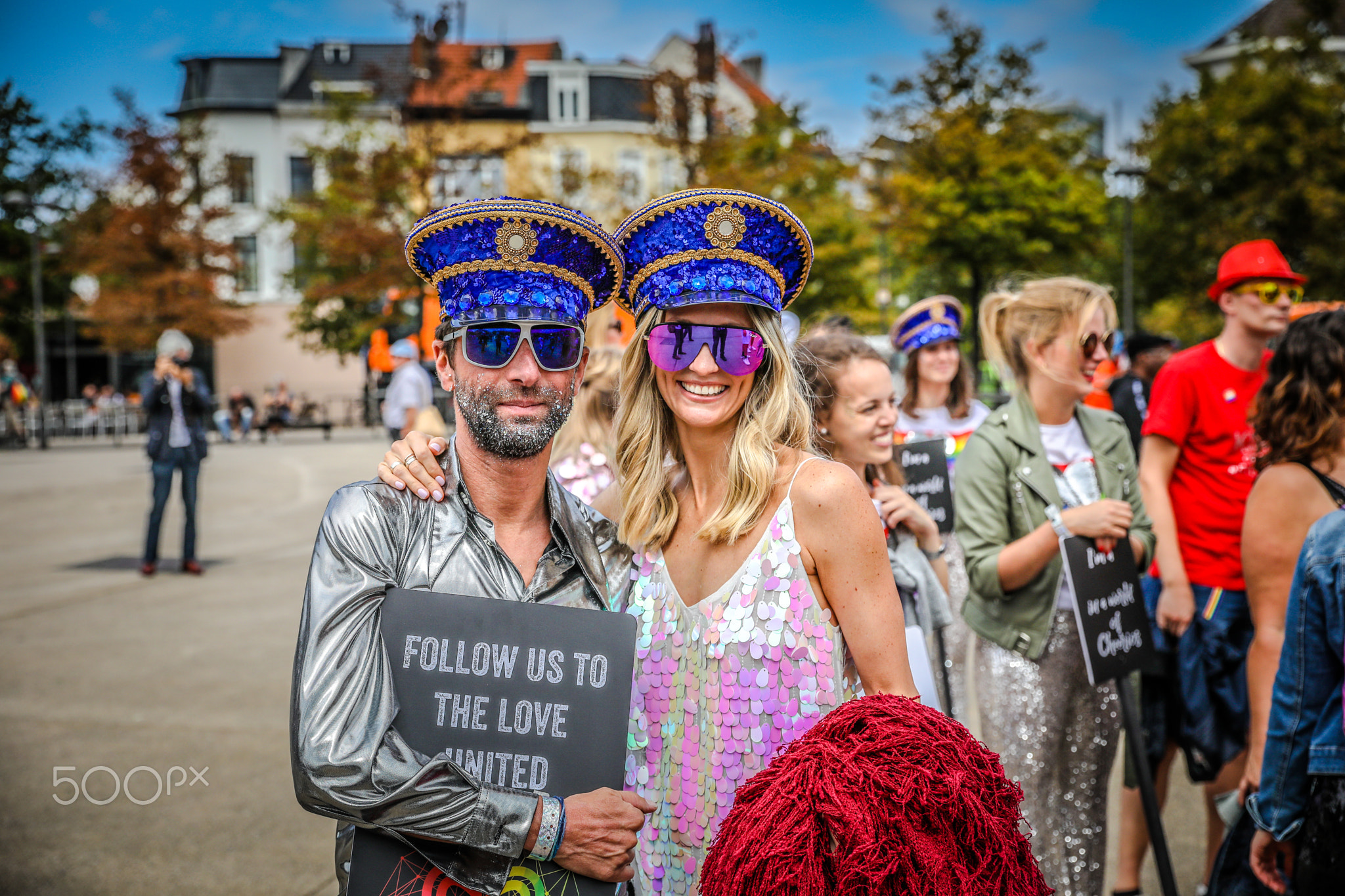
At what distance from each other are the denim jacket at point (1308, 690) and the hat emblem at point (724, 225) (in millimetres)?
1419

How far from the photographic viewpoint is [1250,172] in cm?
2469

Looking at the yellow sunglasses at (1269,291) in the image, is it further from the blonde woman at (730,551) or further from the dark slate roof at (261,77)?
the dark slate roof at (261,77)

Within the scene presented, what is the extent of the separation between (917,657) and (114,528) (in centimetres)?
1225

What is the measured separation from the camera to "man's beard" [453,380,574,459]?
201 cm


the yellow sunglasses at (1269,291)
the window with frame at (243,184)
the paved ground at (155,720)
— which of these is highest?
the window with frame at (243,184)

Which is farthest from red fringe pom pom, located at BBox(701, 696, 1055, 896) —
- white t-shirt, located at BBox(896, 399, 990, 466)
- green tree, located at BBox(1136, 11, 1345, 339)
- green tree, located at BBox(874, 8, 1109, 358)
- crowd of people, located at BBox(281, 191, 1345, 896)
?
green tree, located at BBox(1136, 11, 1345, 339)

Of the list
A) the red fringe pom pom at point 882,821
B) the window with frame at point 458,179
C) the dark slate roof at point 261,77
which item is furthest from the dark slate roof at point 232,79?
the red fringe pom pom at point 882,821

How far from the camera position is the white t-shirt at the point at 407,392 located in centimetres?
1060

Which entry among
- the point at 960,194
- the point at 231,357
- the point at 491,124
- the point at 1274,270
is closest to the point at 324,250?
the point at 491,124

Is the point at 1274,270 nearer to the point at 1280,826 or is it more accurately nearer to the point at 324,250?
the point at 1280,826

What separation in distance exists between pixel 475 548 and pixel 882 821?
3.33ft

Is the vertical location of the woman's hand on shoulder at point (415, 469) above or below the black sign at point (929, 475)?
above

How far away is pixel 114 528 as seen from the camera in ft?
40.2

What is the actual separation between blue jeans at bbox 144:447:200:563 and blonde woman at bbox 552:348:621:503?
6.41 metres
